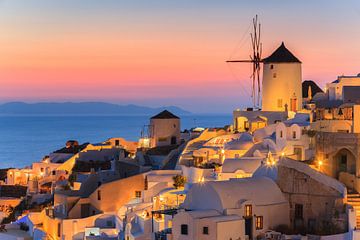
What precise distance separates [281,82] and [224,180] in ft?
39.3

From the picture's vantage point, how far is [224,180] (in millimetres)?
23078

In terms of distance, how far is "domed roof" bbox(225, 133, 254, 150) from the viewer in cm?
2871

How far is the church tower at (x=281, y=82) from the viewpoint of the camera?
34.0m

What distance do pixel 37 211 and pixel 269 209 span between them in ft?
46.3

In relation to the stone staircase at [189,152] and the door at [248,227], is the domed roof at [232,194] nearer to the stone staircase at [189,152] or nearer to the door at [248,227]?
the door at [248,227]

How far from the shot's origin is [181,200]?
25.2 meters

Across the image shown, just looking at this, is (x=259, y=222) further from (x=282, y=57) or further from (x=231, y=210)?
(x=282, y=57)

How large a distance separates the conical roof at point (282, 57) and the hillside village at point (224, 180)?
0.07 meters

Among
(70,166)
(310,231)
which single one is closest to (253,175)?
(310,231)

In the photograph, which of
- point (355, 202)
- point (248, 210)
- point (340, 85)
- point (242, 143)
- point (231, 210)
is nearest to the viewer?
point (231, 210)

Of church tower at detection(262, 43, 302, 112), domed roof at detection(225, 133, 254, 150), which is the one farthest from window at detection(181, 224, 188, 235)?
church tower at detection(262, 43, 302, 112)

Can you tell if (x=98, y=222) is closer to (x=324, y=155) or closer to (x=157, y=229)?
(x=157, y=229)

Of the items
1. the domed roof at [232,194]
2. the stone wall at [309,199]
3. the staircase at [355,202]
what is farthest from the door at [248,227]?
the staircase at [355,202]

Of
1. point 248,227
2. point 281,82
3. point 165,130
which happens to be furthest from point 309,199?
point 165,130
